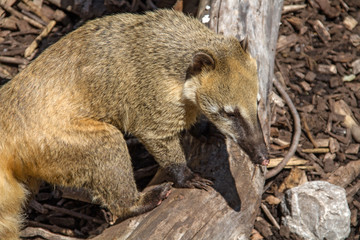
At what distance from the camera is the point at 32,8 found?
25.2ft

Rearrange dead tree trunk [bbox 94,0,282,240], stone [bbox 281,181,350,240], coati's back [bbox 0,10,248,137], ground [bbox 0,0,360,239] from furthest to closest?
ground [bbox 0,0,360,239] < stone [bbox 281,181,350,240] < coati's back [bbox 0,10,248,137] < dead tree trunk [bbox 94,0,282,240]

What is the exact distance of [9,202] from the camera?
4.91 m

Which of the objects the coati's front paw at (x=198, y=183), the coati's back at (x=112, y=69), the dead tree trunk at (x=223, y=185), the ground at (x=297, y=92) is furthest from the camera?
the ground at (x=297, y=92)

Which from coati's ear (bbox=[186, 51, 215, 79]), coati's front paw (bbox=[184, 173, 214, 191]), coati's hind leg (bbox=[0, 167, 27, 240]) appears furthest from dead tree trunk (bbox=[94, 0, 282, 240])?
coati's ear (bbox=[186, 51, 215, 79])

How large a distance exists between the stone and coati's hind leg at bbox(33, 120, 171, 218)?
1.76 meters

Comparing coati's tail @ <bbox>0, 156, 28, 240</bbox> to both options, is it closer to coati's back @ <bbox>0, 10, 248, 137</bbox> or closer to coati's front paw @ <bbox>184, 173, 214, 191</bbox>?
coati's back @ <bbox>0, 10, 248, 137</bbox>

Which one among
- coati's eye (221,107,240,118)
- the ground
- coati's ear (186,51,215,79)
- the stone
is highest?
coati's ear (186,51,215,79)

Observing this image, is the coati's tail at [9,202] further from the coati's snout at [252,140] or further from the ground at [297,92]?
the coati's snout at [252,140]

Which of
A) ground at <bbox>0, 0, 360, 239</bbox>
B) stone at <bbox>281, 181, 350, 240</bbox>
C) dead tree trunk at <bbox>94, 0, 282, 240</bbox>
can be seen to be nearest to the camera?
dead tree trunk at <bbox>94, 0, 282, 240</bbox>

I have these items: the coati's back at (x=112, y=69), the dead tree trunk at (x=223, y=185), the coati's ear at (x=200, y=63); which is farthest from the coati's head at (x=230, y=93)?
the dead tree trunk at (x=223, y=185)

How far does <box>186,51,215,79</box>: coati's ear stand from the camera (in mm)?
4661

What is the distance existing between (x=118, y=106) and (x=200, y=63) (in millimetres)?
1126

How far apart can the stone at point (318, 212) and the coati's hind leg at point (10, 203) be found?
331 centimetres

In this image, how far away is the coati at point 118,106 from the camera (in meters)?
4.75
